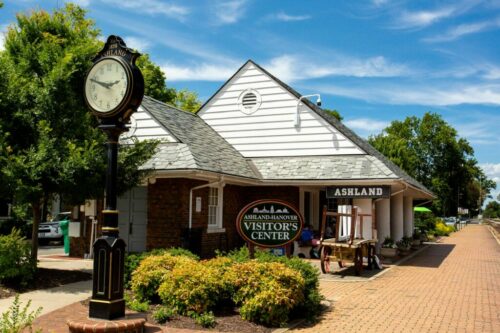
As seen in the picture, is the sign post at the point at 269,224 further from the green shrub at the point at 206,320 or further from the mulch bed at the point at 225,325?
the green shrub at the point at 206,320

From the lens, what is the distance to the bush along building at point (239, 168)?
1403cm

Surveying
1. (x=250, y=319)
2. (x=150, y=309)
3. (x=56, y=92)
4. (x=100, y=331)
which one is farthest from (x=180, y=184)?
(x=100, y=331)

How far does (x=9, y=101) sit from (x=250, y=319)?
692 centimetres

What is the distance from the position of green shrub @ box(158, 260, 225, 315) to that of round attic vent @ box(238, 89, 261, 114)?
11466 mm

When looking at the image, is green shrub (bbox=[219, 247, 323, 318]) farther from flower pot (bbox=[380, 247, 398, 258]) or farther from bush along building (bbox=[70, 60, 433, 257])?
flower pot (bbox=[380, 247, 398, 258])

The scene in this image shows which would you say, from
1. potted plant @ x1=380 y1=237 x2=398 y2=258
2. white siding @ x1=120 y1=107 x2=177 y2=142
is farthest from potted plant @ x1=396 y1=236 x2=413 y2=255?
white siding @ x1=120 y1=107 x2=177 y2=142

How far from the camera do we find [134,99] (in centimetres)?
759

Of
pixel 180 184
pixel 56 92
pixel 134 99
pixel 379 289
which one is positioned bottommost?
pixel 379 289

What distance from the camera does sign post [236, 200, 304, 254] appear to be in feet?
30.9

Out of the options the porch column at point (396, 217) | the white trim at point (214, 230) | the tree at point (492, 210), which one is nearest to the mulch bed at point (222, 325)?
the white trim at point (214, 230)

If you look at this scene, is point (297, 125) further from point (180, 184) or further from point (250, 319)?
point (250, 319)

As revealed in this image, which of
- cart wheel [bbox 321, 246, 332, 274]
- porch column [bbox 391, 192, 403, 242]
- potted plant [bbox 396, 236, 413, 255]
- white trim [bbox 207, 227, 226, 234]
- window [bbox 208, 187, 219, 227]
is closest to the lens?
cart wheel [bbox 321, 246, 332, 274]

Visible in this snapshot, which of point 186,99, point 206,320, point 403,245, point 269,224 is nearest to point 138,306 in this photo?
point 206,320

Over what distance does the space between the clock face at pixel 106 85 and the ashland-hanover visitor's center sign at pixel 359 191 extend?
10.1 metres
